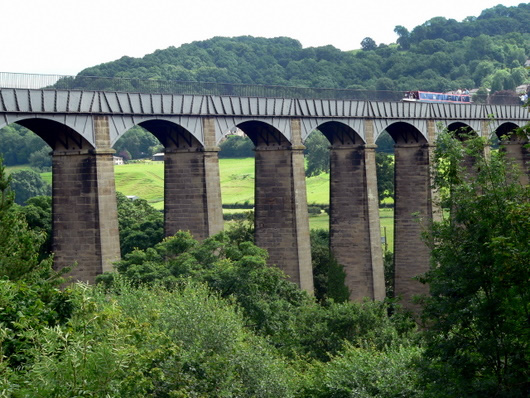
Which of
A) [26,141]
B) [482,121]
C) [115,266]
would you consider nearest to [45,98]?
[115,266]

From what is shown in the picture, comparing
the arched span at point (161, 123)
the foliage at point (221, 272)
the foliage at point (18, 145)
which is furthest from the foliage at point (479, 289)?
the foliage at point (18, 145)

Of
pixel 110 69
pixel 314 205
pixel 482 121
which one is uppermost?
pixel 110 69

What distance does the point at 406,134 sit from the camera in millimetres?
79438

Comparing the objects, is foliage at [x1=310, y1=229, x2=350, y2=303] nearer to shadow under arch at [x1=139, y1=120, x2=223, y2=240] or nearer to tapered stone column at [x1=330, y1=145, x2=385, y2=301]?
tapered stone column at [x1=330, y1=145, x2=385, y2=301]

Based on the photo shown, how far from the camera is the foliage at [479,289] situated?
2591cm

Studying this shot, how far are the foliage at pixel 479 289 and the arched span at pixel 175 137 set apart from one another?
96.7 feet

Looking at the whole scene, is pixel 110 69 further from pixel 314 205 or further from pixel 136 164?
pixel 314 205

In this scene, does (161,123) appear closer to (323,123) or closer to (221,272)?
(221,272)

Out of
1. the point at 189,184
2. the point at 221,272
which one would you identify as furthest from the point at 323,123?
the point at 221,272

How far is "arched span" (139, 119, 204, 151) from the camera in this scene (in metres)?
58.5

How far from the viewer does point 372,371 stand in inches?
1532

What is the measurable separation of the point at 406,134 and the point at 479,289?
51034mm

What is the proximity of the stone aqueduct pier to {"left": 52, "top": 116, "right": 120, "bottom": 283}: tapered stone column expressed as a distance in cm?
5

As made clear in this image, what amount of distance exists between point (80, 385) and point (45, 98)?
29310mm
